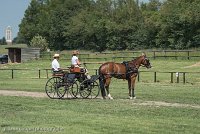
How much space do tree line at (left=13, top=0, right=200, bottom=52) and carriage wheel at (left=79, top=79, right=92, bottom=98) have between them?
59244 millimetres

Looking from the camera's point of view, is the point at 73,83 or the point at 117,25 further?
the point at 117,25

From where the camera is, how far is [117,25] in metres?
100

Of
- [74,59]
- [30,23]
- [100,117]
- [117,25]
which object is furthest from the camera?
[30,23]

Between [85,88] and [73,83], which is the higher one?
[73,83]

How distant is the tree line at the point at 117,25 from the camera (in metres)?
84.1

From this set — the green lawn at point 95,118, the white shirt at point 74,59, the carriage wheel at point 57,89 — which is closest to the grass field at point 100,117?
the green lawn at point 95,118

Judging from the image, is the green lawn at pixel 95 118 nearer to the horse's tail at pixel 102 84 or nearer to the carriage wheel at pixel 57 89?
the horse's tail at pixel 102 84

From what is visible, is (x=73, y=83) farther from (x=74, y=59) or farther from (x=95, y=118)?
(x=95, y=118)

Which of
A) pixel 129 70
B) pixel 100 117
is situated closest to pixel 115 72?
pixel 129 70

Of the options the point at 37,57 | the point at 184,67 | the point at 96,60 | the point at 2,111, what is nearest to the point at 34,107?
the point at 2,111

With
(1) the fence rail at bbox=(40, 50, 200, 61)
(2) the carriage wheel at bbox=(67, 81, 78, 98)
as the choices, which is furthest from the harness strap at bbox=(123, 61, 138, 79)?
(1) the fence rail at bbox=(40, 50, 200, 61)

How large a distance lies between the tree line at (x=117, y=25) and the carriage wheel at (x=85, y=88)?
194 feet

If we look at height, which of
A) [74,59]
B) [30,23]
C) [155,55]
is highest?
[30,23]

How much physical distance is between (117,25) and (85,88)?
78.1 meters
